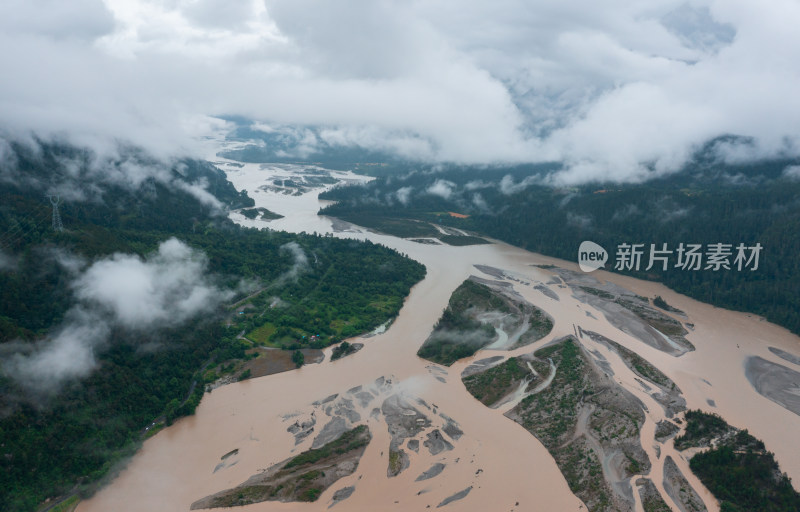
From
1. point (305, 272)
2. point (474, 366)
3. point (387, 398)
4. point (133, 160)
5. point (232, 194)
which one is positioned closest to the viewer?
point (387, 398)

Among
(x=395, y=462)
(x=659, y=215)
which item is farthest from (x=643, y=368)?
(x=659, y=215)

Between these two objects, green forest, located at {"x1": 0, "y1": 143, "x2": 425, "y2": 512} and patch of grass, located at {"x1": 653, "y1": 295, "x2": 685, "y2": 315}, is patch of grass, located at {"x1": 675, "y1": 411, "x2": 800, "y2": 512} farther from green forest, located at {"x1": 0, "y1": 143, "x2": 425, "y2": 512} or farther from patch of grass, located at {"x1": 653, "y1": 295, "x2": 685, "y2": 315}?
green forest, located at {"x1": 0, "y1": 143, "x2": 425, "y2": 512}

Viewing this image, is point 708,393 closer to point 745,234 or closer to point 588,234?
point 745,234

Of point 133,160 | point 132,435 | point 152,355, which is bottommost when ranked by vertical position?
point 132,435

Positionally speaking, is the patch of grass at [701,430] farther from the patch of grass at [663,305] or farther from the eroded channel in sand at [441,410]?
the patch of grass at [663,305]

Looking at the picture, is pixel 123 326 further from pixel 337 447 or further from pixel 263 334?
pixel 337 447

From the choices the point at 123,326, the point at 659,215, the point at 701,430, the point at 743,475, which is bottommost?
the point at 743,475

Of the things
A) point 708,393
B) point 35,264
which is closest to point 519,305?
point 708,393
